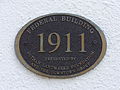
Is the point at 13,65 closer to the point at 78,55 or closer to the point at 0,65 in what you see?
the point at 0,65

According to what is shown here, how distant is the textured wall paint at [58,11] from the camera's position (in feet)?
11.8

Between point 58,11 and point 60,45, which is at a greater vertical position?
point 58,11

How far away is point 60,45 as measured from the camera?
367cm

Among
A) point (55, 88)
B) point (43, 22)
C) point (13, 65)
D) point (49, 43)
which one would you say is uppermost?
point (43, 22)

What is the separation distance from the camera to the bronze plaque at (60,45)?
11.8ft

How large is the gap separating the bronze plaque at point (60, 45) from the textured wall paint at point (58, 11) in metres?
0.07

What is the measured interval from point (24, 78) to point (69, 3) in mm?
987

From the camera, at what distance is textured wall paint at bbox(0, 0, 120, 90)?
3586 mm

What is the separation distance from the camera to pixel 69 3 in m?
3.75

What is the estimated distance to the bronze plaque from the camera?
3607 millimetres

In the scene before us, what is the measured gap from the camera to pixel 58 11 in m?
3.74

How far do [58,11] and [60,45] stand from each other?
0.39 m

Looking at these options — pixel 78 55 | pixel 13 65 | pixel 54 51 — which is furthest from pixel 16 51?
pixel 78 55

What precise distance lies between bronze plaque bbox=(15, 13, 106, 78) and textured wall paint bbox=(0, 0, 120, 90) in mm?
69
